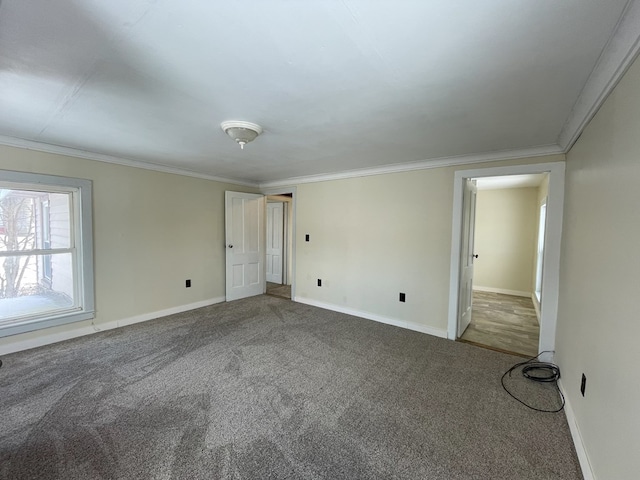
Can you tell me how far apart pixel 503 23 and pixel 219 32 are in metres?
1.21

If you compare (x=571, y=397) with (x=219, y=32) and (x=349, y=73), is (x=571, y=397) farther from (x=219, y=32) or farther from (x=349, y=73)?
(x=219, y=32)

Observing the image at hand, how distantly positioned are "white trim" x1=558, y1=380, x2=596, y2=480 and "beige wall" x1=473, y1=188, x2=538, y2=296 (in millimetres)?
4234

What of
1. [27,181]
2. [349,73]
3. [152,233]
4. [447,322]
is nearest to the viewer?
[349,73]

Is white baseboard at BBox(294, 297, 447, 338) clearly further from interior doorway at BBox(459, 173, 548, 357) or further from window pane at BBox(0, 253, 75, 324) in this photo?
window pane at BBox(0, 253, 75, 324)

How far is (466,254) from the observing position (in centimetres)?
352

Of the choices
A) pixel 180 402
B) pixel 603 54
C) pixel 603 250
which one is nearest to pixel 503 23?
pixel 603 54

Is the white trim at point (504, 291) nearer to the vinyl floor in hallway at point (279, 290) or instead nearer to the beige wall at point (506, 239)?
the beige wall at point (506, 239)

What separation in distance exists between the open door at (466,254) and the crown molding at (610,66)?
1.43 meters

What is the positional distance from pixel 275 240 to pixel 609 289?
18.5 ft

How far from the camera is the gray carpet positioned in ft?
5.04

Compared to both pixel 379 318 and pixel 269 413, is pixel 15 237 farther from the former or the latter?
pixel 379 318

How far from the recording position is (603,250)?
5.03 feet

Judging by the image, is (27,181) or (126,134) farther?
(27,181)

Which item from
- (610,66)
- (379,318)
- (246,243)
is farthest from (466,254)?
(246,243)
